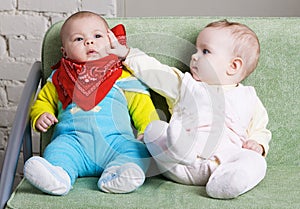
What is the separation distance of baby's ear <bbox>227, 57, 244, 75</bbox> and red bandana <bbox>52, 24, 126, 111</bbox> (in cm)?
31

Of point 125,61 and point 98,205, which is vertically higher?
point 125,61

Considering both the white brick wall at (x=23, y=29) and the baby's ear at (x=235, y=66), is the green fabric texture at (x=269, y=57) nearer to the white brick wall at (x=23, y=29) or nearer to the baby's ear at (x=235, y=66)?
the baby's ear at (x=235, y=66)

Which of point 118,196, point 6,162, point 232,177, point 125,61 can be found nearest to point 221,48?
point 125,61

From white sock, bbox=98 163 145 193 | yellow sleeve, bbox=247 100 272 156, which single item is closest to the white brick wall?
yellow sleeve, bbox=247 100 272 156

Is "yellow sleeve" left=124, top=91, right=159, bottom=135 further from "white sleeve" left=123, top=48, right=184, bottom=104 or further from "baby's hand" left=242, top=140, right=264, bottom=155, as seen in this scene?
"baby's hand" left=242, top=140, right=264, bottom=155

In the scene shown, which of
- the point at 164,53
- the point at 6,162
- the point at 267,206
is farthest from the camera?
the point at 164,53

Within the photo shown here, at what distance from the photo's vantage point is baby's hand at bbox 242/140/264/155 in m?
1.64

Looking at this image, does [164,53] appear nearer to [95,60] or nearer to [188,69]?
[188,69]

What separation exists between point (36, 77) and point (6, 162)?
1.02 ft

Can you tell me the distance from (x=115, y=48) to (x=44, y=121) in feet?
0.95

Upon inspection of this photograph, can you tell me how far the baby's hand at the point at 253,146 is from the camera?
5.39ft

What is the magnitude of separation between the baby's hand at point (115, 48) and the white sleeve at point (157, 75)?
0.02 metres

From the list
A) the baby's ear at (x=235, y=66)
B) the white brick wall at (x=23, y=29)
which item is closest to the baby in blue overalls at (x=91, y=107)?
the baby's ear at (x=235, y=66)

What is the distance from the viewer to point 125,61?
1762 mm
